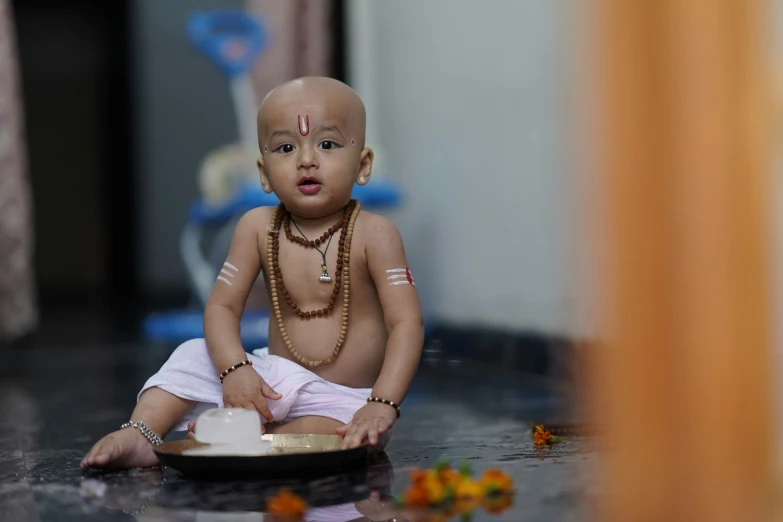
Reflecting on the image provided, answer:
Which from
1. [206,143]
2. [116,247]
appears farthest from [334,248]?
[116,247]

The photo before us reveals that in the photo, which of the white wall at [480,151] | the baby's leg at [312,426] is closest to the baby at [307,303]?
the baby's leg at [312,426]

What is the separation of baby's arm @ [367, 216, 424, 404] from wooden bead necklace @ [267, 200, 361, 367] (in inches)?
1.0

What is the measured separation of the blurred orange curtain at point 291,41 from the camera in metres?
3.69

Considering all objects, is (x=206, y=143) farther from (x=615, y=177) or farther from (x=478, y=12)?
(x=615, y=177)

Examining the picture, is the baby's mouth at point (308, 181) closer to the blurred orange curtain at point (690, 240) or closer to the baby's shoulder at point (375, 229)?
the baby's shoulder at point (375, 229)

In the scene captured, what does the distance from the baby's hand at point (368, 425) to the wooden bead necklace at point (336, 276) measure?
5.1 inches

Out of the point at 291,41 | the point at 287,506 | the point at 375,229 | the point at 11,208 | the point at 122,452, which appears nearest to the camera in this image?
the point at 287,506

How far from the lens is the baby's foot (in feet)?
3.44

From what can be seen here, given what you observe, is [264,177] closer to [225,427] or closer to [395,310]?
[395,310]

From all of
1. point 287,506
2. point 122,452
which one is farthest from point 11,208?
point 287,506

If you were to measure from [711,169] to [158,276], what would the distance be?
6.03m

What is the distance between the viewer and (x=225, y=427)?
993 mm

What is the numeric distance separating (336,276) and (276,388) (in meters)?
0.14

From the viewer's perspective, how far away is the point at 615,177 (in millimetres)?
547
